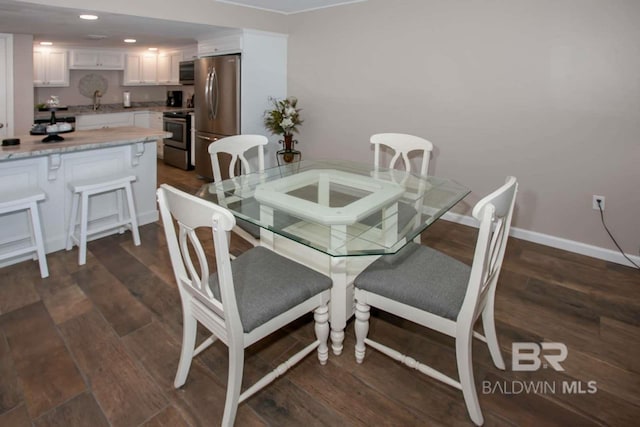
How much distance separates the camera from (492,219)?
1.35 m

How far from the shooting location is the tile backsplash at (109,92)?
256 inches

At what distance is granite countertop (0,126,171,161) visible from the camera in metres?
2.62

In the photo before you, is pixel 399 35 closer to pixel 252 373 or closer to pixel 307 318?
pixel 307 318

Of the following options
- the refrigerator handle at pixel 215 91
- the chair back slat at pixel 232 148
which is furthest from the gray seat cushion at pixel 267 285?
the refrigerator handle at pixel 215 91

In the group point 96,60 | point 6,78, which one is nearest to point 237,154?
point 6,78

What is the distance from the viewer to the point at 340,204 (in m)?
2.00

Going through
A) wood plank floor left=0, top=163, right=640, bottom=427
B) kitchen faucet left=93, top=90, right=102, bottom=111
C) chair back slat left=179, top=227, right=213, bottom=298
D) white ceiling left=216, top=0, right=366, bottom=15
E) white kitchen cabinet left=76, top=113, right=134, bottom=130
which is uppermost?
white ceiling left=216, top=0, right=366, bottom=15

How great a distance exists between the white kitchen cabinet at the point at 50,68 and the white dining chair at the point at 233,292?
20.4ft

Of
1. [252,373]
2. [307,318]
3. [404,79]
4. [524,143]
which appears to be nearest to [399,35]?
[404,79]

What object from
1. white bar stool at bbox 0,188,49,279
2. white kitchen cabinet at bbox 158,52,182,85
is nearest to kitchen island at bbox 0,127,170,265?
white bar stool at bbox 0,188,49,279

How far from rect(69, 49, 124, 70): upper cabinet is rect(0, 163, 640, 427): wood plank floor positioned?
4.93m

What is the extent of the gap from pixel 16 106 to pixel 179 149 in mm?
1998

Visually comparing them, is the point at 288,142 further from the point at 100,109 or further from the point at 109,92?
the point at 109,92

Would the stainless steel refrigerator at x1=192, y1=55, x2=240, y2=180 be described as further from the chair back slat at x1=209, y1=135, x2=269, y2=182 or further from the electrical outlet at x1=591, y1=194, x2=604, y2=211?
the electrical outlet at x1=591, y1=194, x2=604, y2=211
